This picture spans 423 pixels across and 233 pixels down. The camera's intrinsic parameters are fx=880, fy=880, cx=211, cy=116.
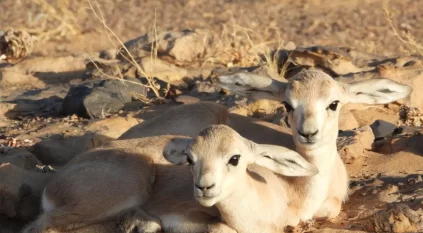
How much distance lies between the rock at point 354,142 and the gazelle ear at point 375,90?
121cm

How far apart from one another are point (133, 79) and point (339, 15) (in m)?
9.60

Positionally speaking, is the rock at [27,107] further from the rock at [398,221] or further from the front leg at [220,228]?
the rock at [398,221]

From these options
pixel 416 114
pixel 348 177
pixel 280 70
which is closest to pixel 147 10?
pixel 280 70

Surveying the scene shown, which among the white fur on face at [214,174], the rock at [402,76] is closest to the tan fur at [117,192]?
the white fur on face at [214,174]

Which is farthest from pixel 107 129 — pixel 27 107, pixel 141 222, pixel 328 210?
pixel 328 210

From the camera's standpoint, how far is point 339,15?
68.0 ft

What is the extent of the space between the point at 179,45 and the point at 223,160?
6.52m

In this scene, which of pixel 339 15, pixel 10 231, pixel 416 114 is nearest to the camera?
pixel 10 231

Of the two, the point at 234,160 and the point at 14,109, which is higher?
the point at 234,160

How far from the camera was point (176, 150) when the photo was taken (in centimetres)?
730

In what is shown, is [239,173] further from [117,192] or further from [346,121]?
[346,121]

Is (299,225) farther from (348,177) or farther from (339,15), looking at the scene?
(339,15)

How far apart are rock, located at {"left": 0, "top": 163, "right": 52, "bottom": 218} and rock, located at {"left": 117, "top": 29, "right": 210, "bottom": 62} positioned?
4538 mm

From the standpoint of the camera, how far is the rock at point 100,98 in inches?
441
